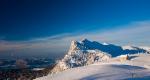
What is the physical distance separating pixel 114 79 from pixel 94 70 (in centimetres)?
2223

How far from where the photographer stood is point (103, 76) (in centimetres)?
10994

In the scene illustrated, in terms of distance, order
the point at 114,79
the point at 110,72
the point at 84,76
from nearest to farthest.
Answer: the point at 114,79 → the point at 84,76 → the point at 110,72

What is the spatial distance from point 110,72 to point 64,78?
1791 centimetres

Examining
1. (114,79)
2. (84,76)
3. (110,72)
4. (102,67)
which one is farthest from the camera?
(102,67)

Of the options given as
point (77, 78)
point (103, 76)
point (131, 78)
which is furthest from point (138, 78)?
point (77, 78)

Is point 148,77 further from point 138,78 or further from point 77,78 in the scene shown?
point 77,78

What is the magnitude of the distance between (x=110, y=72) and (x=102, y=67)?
471 inches

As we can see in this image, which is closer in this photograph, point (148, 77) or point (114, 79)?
point (114, 79)

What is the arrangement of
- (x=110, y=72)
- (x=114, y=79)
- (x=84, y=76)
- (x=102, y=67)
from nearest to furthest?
(x=114, y=79) → (x=84, y=76) → (x=110, y=72) → (x=102, y=67)

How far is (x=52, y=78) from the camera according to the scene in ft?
371

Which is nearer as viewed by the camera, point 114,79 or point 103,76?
point 114,79

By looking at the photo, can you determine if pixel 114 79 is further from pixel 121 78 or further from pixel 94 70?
pixel 94 70

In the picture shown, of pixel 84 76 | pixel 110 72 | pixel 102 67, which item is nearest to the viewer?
pixel 84 76

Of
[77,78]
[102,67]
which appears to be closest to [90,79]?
[77,78]
